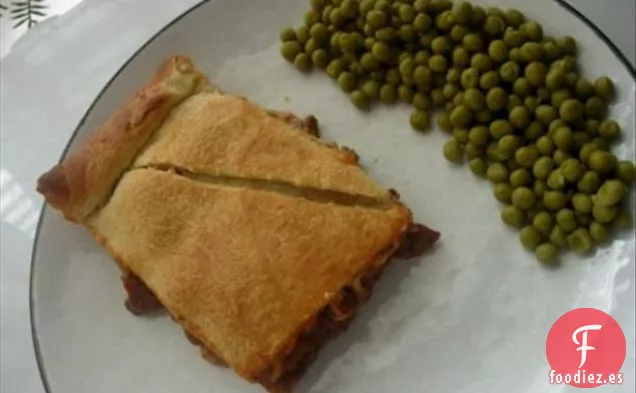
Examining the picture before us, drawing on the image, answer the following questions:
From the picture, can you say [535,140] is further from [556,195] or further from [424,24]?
[424,24]

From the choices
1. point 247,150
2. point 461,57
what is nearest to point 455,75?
point 461,57

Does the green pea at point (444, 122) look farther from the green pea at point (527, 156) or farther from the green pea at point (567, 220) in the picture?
the green pea at point (567, 220)

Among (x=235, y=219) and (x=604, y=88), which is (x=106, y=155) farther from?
(x=604, y=88)

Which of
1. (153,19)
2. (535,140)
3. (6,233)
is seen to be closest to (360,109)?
(535,140)

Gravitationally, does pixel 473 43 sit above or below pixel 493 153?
above

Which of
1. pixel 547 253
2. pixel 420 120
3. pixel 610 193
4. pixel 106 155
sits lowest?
pixel 547 253

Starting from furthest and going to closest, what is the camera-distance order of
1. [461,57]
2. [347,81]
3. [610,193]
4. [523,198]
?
[347,81]
[461,57]
[523,198]
[610,193]

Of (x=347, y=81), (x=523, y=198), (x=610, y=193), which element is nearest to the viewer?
(x=610, y=193)
